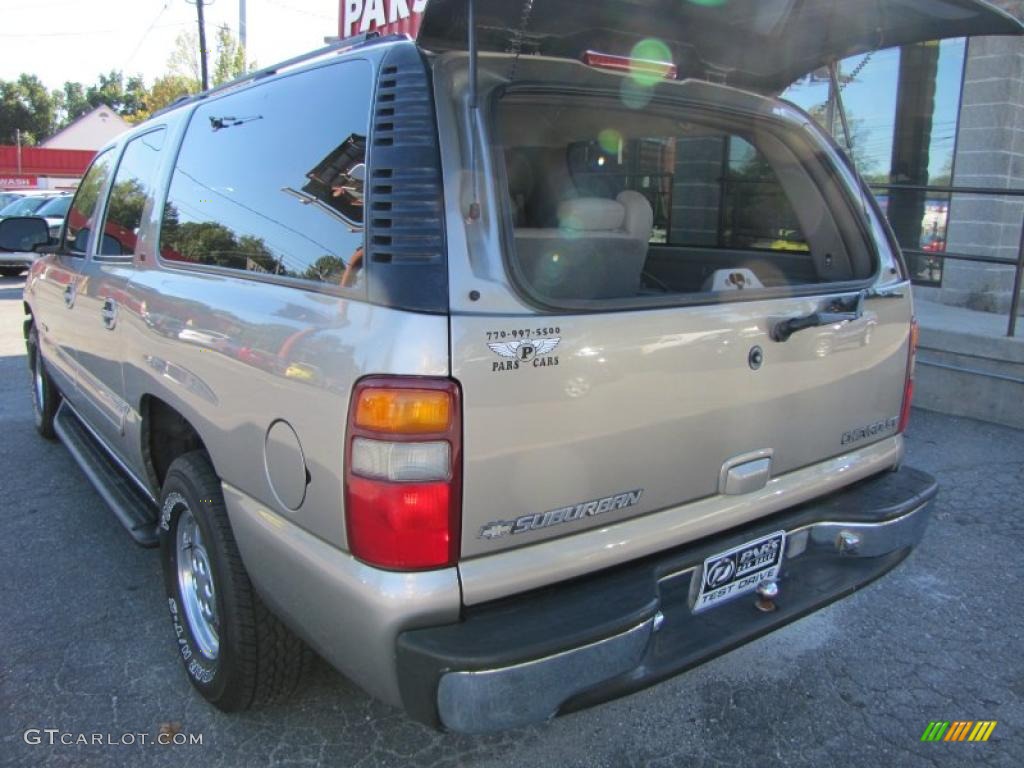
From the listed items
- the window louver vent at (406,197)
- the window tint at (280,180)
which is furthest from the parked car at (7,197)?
the window louver vent at (406,197)

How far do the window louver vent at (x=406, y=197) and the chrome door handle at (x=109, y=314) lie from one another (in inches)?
71.0

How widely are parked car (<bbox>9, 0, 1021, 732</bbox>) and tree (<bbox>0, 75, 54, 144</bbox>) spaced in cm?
9087

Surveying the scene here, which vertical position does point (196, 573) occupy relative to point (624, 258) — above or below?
below

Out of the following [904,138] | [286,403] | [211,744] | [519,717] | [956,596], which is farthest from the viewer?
[904,138]

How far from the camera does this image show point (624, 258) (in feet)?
8.70

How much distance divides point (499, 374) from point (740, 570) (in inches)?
41.0

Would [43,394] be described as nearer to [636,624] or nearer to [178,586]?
[178,586]

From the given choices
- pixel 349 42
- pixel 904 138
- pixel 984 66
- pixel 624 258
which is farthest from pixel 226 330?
pixel 904 138

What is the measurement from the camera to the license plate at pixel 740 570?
2328 millimetres

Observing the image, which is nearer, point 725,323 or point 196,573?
point 725,323

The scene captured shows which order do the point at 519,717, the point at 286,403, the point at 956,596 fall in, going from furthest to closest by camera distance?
the point at 956,596 → the point at 286,403 → the point at 519,717

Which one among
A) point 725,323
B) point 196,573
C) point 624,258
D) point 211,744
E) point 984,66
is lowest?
point 211,744

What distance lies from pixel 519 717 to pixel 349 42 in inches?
74.1

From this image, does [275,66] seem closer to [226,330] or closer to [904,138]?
[226,330]
